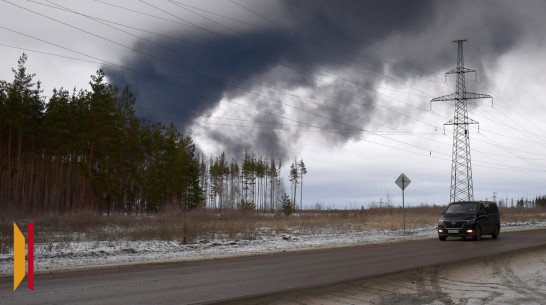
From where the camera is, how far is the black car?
82.9 feet

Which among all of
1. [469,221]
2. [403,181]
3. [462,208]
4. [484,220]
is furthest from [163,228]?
[484,220]

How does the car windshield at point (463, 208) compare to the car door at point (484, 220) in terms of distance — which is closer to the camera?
the car door at point (484, 220)

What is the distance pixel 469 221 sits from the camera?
83.6 ft

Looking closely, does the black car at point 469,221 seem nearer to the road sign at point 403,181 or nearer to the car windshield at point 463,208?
the car windshield at point 463,208

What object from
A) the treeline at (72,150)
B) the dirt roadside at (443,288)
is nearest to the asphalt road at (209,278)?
the dirt roadside at (443,288)

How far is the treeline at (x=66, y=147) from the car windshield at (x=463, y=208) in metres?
31.9

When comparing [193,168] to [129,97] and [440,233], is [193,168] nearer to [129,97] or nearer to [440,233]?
[129,97]

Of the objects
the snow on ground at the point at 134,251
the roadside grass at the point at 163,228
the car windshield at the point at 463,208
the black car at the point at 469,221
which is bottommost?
the snow on ground at the point at 134,251

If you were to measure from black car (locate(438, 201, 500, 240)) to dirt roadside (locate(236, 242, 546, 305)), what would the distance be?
11120mm

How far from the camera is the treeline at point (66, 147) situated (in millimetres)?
54625

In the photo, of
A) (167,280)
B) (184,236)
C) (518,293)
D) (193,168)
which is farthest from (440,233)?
(193,168)

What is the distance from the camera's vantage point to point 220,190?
130 metres

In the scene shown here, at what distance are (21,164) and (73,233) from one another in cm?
3488

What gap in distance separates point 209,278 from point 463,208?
19.7 meters
